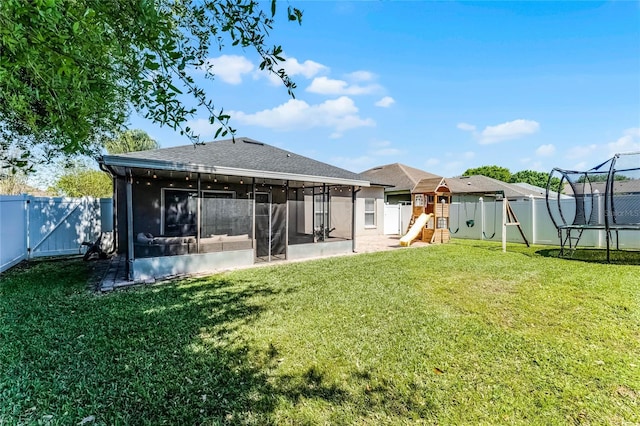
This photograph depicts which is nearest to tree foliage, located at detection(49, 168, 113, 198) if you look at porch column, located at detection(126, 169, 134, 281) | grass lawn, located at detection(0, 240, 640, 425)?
porch column, located at detection(126, 169, 134, 281)

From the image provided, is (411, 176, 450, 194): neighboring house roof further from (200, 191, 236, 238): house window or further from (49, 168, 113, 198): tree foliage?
(49, 168, 113, 198): tree foliage

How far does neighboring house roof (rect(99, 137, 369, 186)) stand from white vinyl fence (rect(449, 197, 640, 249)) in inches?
269

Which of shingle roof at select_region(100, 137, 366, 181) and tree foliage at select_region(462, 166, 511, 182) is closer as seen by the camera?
shingle roof at select_region(100, 137, 366, 181)

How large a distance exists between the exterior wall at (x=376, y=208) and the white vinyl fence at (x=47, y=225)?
10724mm

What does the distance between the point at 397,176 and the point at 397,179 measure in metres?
0.50

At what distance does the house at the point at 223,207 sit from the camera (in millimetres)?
6773

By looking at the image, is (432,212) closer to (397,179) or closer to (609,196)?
(609,196)

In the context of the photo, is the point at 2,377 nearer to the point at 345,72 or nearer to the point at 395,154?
the point at 345,72

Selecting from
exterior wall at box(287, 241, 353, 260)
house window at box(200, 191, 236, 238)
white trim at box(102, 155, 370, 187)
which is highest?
white trim at box(102, 155, 370, 187)

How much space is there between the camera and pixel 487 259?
8391 mm

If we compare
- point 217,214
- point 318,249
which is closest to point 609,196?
point 318,249

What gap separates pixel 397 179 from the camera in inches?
777

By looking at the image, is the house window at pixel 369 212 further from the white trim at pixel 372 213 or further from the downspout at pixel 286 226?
the downspout at pixel 286 226

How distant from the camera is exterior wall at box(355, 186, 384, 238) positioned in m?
15.4
